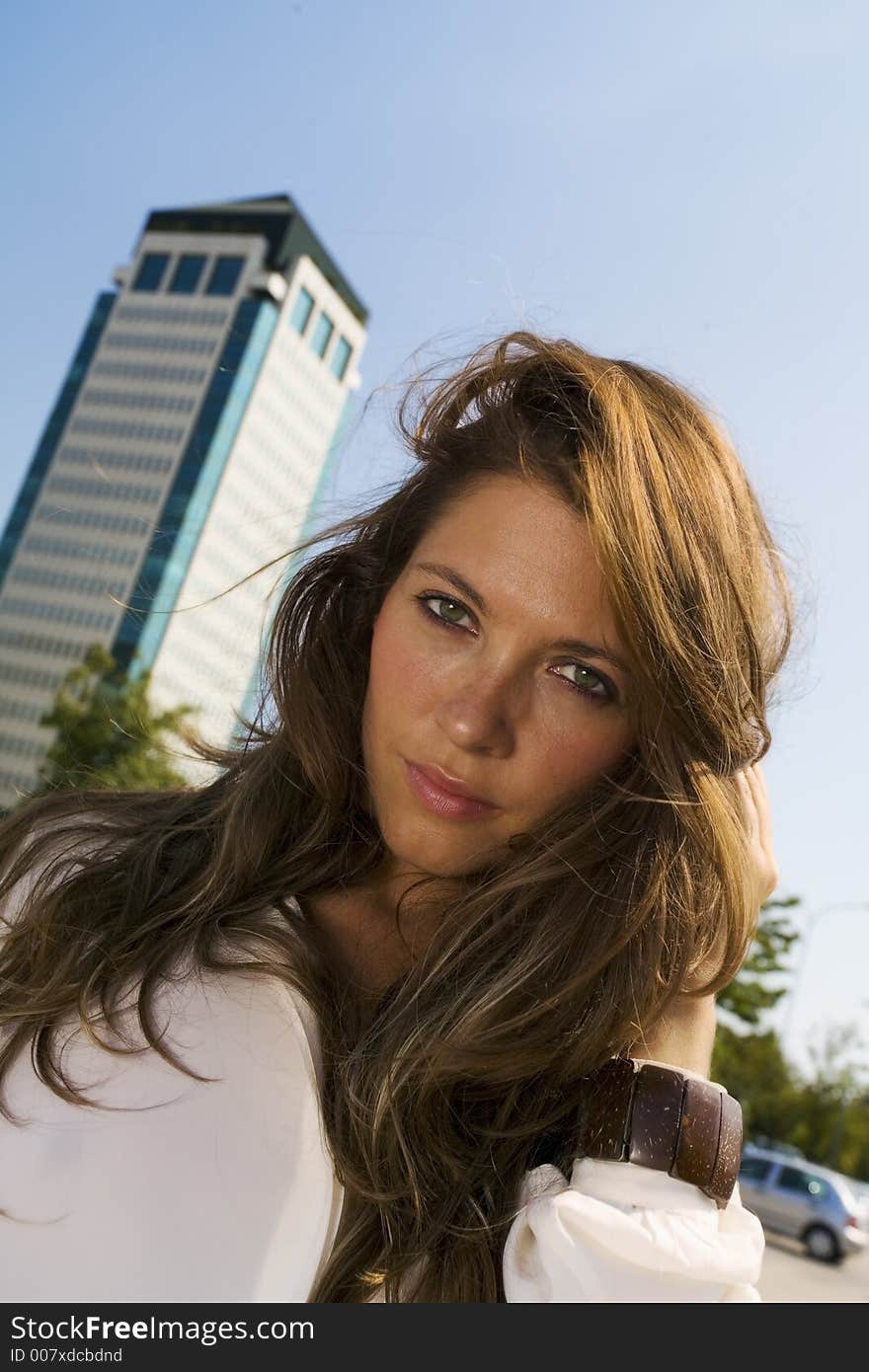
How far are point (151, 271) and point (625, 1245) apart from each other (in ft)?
379

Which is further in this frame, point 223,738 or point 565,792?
point 223,738

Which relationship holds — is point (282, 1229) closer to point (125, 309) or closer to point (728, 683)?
point (728, 683)

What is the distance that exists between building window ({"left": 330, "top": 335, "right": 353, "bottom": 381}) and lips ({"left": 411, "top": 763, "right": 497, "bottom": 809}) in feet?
347

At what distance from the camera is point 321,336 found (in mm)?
102562

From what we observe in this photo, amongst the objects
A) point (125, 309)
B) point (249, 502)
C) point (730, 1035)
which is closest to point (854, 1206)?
point (730, 1035)

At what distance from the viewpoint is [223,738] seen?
128 inches

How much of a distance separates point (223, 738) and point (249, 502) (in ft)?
321

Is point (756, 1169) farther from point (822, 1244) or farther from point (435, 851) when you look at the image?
point (435, 851)

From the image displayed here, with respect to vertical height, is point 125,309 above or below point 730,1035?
above

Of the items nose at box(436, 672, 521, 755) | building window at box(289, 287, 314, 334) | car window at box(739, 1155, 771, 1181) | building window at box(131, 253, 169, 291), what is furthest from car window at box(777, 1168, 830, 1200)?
building window at box(131, 253, 169, 291)

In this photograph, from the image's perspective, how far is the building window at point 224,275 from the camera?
100938mm

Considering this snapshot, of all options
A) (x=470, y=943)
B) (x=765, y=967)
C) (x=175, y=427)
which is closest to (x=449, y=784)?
(x=470, y=943)

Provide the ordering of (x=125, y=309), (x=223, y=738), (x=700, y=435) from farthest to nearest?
(x=125, y=309), (x=223, y=738), (x=700, y=435)

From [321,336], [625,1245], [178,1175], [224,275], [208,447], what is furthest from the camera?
[321,336]
